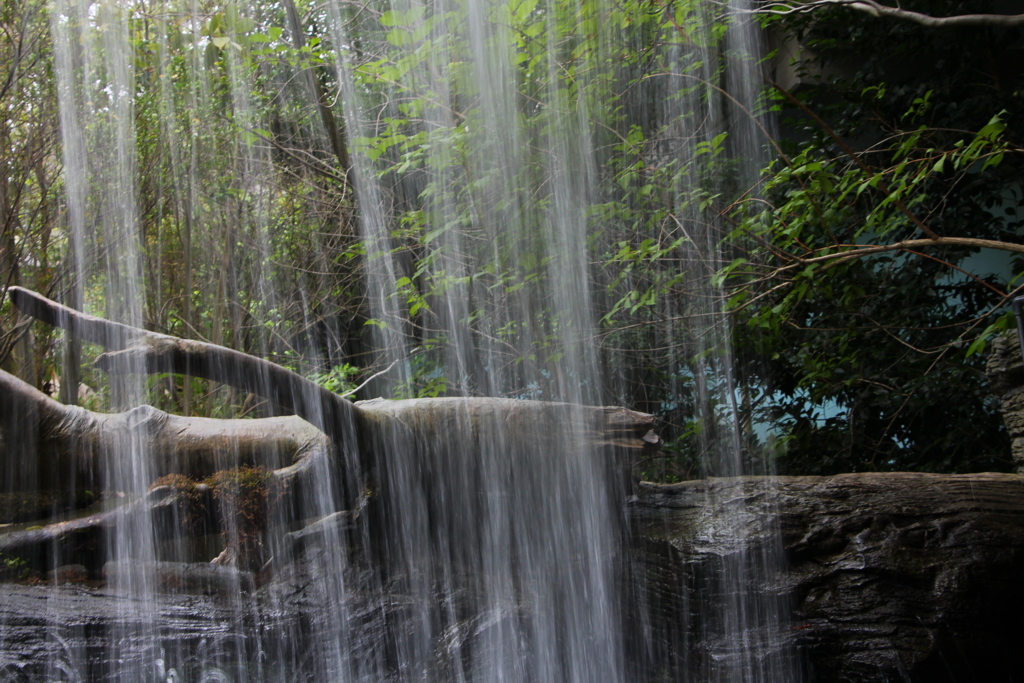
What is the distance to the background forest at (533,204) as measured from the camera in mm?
4531

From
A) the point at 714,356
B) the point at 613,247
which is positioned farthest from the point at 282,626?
the point at 714,356

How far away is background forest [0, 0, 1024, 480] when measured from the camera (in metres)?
4.53

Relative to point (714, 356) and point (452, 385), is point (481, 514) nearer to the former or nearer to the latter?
point (452, 385)

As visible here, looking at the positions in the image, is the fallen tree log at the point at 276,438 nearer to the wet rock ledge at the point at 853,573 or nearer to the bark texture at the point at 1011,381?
the wet rock ledge at the point at 853,573

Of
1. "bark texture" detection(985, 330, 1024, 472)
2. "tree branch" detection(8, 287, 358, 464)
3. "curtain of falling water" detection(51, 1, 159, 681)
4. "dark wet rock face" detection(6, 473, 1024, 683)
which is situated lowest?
"dark wet rock face" detection(6, 473, 1024, 683)

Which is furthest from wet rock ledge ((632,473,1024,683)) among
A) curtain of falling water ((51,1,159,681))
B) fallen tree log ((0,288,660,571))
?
curtain of falling water ((51,1,159,681))

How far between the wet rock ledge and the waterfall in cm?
5

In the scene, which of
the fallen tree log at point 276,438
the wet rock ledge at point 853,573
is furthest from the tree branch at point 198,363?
the wet rock ledge at point 853,573

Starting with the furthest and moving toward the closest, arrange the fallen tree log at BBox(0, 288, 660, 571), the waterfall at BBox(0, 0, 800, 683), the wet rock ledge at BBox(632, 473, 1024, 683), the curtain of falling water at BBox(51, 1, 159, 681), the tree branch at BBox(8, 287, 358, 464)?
1. the curtain of falling water at BBox(51, 1, 159, 681)
2. the fallen tree log at BBox(0, 288, 660, 571)
3. the waterfall at BBox(0, 0, 800, 683)
4. the tree branch at BBox(8, 287, 358, 464)
5. the wet rock ledge at BBox(632, 473, 1024, 683)

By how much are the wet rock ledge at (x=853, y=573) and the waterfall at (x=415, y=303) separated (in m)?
0.05

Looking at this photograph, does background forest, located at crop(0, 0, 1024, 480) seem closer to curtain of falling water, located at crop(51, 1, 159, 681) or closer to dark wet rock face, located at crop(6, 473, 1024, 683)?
curtain of falling water, located at crop(51, 1, 159, 681)

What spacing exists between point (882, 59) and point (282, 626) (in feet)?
18.4

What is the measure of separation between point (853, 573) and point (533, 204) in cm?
297

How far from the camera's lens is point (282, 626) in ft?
10.3
